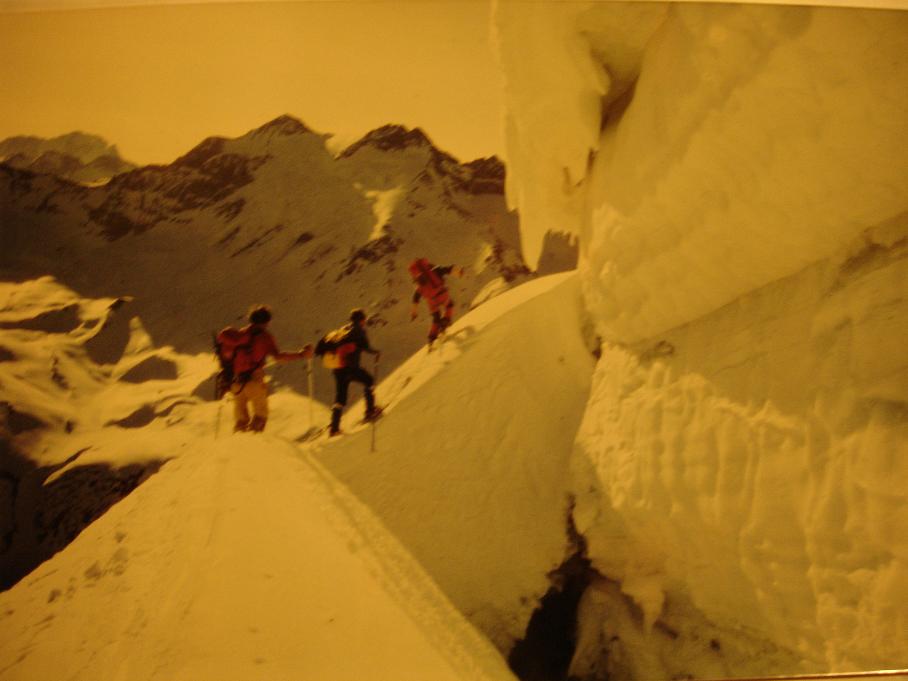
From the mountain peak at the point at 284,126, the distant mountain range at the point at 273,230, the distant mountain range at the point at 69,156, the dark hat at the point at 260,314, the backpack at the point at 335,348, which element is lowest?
the backpack at the point at 335,348

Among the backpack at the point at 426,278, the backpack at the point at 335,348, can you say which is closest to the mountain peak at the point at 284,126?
the backpack at the point at 426,278

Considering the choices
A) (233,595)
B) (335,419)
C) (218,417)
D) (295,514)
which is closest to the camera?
(233,595)

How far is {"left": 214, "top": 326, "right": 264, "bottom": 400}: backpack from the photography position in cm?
179

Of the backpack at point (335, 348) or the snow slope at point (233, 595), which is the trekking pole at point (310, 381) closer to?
the backpack at point (335, 348)

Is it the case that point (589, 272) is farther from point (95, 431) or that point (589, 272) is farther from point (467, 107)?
point (95, 431)

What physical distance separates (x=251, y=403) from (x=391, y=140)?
1.03 metres

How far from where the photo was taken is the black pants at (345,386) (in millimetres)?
1877

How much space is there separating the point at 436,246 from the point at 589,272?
2.10ft

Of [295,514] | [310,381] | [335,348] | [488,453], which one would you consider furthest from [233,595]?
[488,453]

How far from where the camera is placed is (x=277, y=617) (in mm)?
1457

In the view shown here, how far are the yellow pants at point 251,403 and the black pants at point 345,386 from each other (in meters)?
0.22

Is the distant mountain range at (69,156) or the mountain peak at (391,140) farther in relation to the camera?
the mountain peak at (391,140)

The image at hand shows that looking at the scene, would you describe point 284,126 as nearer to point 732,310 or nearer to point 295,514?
point 295,514

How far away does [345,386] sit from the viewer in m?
1.89
